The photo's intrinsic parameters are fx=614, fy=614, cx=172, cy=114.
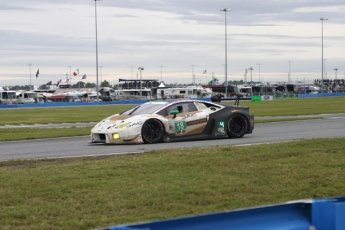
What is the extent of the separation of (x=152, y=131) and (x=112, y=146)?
4.05 ft

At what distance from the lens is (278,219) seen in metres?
4.07

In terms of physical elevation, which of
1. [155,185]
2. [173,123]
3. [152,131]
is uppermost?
[173,123]

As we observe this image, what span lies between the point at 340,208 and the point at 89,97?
96.3 meters

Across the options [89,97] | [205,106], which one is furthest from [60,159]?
[89,97]

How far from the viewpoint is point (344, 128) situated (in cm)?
2053

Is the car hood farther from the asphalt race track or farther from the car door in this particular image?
the car door

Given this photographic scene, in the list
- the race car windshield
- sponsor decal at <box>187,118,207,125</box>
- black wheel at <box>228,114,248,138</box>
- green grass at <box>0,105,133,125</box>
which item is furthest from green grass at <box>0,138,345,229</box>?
green grass at <box>0,105,133,125</box>

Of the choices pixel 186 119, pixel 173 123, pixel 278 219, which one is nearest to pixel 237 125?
pixel 186 119

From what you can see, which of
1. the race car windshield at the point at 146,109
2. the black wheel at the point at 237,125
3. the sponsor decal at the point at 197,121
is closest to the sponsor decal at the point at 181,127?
Answer: the sponsor decal at the point at 197,121

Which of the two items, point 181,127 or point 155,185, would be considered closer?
point 155,185

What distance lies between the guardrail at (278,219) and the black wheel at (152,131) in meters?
12.1

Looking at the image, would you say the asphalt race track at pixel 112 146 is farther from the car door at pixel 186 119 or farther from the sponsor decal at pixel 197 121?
the sponsor decal at pixel 197 121

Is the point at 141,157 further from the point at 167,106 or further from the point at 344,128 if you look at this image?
the point at 344,128

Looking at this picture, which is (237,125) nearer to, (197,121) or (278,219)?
(197,121)
